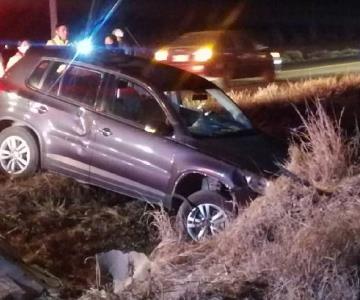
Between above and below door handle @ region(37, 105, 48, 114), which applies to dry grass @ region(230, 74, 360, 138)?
above

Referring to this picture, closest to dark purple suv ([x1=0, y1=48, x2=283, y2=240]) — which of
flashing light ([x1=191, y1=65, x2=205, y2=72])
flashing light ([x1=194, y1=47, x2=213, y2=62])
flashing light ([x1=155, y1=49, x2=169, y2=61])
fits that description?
flashing light ([x1=191, y1=65, x2=205, y2=72])

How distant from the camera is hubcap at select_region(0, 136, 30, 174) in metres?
9.72

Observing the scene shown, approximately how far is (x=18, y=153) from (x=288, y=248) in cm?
422

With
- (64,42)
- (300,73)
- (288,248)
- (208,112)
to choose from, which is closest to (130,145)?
(208,112)

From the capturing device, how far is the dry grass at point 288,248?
5957mm

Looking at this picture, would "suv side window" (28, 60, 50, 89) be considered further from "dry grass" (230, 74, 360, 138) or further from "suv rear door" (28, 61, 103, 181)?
"dry grass" (230, 74, 360, 138)

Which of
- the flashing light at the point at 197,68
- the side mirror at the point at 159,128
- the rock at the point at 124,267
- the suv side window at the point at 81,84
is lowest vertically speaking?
the rock at the point at 124,267

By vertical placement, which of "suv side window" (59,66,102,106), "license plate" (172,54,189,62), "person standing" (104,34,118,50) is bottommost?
"suv side window" (59,66,102,106)

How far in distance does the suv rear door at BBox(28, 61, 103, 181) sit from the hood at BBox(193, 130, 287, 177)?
4.45ft

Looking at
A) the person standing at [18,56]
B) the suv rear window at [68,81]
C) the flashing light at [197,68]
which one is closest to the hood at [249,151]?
the suv rear window at [68,81]

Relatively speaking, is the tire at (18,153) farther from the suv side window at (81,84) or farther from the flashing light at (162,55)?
the flashing light at (162,55)

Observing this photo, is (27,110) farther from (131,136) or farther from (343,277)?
(343,277)

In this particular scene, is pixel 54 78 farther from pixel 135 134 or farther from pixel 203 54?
pixel 203 54

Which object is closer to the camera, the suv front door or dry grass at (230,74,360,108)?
the suv front door
